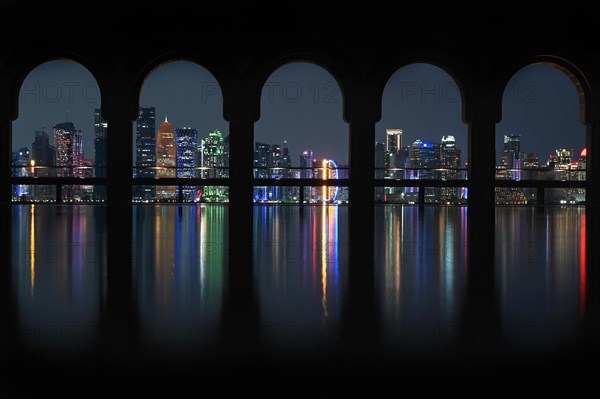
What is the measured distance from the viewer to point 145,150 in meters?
18.4

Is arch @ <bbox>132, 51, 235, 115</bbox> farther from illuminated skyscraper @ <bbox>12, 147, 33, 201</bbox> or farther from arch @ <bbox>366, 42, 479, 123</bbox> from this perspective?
illuminated skyscraper @ <bbox>12, 147, 33, 201</bbox>

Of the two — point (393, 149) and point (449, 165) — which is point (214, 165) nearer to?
point (393, 149)

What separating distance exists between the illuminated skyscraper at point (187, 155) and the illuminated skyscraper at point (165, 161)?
0.18 m

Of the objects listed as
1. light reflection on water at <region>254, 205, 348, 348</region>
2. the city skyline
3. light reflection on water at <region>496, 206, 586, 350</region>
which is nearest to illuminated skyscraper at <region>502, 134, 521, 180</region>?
the city skyline

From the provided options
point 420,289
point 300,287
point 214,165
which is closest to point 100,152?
point 214,165

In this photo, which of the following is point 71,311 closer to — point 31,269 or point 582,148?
point 31,269

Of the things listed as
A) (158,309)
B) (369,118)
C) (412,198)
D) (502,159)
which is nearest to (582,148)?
(502,159)

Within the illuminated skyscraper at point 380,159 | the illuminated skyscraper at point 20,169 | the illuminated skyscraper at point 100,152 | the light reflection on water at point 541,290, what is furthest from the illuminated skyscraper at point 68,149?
the light reflection on water at point 541,290

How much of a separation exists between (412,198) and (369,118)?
4515 millimetres

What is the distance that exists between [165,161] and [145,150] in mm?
1307

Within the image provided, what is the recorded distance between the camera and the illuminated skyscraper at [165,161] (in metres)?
17.0

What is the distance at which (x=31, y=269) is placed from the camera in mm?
3965

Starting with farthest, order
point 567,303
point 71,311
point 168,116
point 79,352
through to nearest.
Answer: point 168,116
point 567,303
point 71,311
point 79,352

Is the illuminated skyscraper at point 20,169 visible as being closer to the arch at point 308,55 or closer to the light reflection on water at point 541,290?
the arch at point 308,55
